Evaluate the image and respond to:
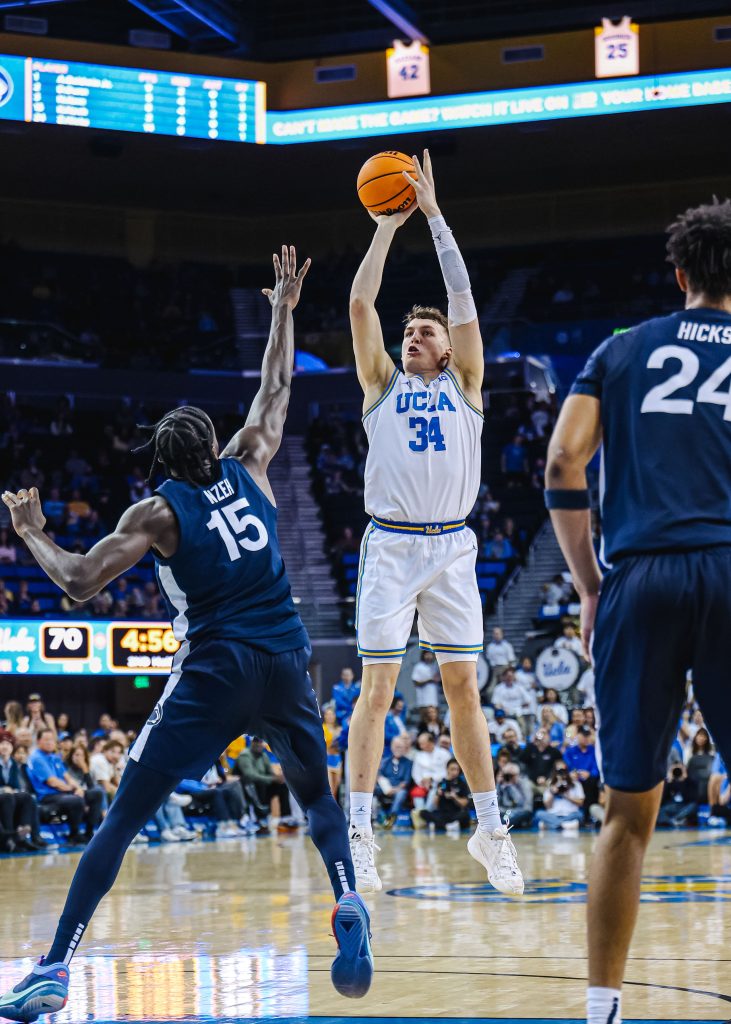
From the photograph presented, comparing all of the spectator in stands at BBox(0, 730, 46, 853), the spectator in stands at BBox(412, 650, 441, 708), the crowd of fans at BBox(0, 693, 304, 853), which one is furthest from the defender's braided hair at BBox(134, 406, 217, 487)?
the spectator in stands at BBox(412, 650, 441, 708)

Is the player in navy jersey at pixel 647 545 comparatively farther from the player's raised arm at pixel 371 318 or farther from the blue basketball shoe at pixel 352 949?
the player's raised arm at pixel 371 318

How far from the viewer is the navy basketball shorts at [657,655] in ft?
12.7

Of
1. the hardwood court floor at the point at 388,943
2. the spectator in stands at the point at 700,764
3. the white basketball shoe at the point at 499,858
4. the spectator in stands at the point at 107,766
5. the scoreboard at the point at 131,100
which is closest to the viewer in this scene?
the hardwood court floor at the point at 388,943

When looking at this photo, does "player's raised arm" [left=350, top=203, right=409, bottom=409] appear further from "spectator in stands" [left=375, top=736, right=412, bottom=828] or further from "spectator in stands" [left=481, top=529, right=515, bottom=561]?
"spectator in stands" [left=481, top=529, right=515, bottom=561]

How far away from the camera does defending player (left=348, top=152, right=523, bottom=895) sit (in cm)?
668

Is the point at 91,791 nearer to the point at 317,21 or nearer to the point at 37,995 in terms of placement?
the point at 37,995

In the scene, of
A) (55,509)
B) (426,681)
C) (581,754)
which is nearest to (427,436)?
(581,754)

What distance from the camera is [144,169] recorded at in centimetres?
2914

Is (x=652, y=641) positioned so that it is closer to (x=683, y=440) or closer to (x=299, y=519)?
(x=683, y=440)

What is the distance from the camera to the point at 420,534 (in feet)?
22.1

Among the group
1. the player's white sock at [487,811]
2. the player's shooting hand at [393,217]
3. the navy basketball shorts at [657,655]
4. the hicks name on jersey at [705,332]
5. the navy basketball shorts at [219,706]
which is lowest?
the player's white sock at [487,811]

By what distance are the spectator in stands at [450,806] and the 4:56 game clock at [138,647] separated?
3991mm

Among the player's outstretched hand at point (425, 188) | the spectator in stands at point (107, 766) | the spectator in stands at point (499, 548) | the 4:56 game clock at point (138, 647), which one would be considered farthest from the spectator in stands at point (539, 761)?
the player's outstretched hand at point (425, 188)

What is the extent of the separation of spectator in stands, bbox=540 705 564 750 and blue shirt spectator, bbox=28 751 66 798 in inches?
249
